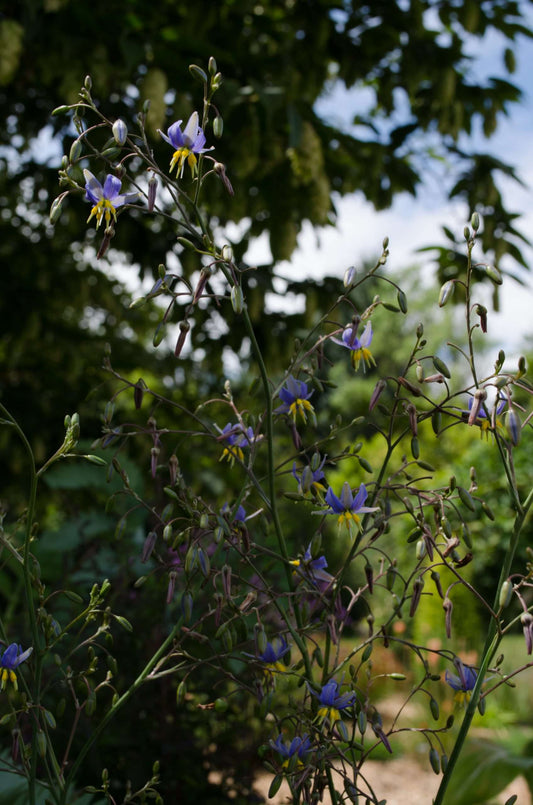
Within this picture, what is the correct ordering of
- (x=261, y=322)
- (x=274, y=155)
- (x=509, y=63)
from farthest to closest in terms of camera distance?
(x=509, y=63), (x=261, y=322), (x=274, y=155)

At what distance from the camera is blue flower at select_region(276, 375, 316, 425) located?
998mm

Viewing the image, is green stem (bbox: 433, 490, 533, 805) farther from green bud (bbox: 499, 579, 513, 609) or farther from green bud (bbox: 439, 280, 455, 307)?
green bud (bbox: 439, 280, 455, 307)

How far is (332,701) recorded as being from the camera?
923mm

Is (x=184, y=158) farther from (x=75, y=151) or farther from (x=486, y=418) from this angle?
(x=486, y=418)

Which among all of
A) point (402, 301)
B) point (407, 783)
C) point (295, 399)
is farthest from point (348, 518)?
point (407, 783)

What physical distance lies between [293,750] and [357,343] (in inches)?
19.5

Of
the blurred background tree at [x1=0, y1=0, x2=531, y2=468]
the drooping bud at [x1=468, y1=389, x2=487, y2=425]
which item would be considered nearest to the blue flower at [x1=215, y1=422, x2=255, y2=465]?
the drooping bud at [x1=468, y1=389, x2=487, y2=425]

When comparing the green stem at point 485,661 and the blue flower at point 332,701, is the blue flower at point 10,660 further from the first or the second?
the green stem at point 485,661

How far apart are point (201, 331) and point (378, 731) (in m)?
3.48

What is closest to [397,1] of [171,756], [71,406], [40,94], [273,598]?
[40,94]

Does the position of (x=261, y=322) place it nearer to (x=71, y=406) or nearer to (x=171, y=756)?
(x=71, y=406)

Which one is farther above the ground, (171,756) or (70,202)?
(70,202)

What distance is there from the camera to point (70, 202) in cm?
391

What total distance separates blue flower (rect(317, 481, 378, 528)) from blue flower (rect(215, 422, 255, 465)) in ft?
0.38
